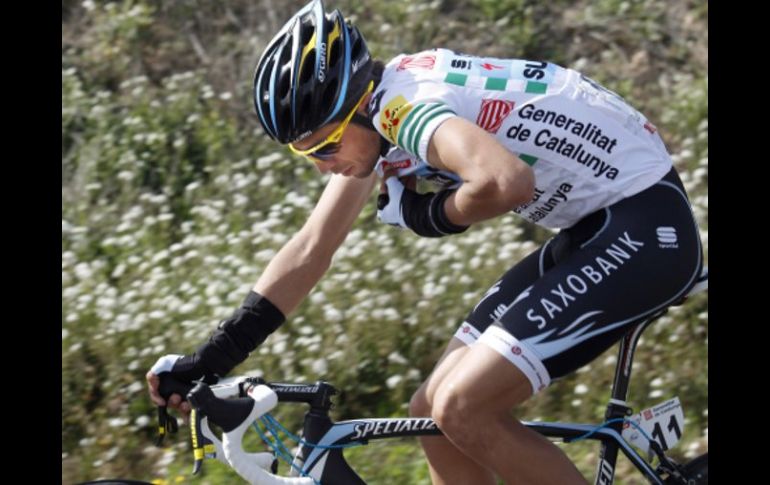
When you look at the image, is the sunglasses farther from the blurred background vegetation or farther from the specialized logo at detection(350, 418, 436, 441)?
the blurred background vegetation

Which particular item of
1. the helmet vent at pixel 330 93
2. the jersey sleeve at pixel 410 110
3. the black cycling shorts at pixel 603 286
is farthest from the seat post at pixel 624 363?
the helmet vent at pixel 330 93

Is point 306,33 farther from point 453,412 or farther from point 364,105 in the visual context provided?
point 453,412

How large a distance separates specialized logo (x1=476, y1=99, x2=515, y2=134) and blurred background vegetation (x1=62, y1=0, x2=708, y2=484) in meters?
1.76

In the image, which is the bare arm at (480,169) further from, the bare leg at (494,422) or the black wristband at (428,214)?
the bare leg at (494,422)

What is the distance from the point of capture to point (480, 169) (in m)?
3.11

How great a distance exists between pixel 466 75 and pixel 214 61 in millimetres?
4829

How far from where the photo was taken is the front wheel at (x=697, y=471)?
376cm

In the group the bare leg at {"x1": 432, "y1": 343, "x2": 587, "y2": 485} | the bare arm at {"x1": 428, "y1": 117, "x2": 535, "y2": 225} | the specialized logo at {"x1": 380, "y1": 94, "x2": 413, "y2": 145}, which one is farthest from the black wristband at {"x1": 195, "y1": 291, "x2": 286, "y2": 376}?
the bare arm at {"x1": 428, "y1": 117, "x2": 535, "y2": 225}

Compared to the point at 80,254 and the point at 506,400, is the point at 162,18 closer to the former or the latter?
the point at 80,254

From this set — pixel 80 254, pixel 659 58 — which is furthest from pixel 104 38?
pixel 659 58

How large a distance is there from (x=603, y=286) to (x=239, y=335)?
3.75 feet

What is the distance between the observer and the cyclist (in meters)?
3.27

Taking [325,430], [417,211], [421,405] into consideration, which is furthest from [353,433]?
[417,211]

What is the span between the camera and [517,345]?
10.8 ft
